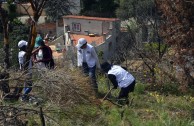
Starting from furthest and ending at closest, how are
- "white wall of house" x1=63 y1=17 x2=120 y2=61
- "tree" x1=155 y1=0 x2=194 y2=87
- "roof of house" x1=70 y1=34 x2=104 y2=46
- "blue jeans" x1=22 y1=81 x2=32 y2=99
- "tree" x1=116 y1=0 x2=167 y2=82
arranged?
"roof of house" x1=70 y1=34 x2=104 y2=46
"white wall of house" x1=63 y1=17 x2=120 y2=61
"tree" x1=116 y1=0 x2=167 y2=82
"tree" x1=155 y1=0 x2=194 y2=87
"blue jeans" x1=22 y1=81 x2=32 y2=99

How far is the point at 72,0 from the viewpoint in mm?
40688

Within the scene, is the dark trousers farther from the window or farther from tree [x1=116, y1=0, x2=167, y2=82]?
the window

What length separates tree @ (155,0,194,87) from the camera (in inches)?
259

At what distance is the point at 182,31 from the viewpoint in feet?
22.0

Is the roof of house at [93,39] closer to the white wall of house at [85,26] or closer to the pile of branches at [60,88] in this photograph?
the white wall of house at [85,26]

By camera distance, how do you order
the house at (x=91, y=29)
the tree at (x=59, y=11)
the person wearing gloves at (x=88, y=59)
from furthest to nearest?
the tree at (x=59, y=11) → the house at (x=91, y=29) → the person wearing gloves at (x=88, y=59)

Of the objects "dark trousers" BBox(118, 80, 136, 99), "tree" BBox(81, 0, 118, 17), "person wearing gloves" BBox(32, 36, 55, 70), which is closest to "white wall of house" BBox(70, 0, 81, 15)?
"tree" BBox(81, 0, 118, 17)

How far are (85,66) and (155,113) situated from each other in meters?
2.11

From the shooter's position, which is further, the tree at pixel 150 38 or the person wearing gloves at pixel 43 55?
the tree at pixel 150 38

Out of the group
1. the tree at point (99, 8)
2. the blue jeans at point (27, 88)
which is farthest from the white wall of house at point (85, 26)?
the blue jeans at point (27, 88)

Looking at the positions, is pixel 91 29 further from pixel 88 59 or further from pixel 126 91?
pixel 126 91

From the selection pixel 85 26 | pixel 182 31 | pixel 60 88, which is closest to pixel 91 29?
pixel 85 26

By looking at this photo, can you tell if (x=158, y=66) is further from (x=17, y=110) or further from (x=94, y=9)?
(x=94, y=9)

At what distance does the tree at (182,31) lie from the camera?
259 inches
